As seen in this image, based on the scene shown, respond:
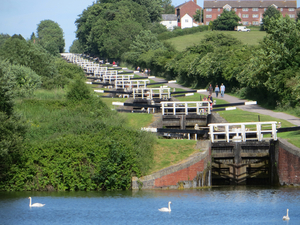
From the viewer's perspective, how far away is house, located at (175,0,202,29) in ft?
612

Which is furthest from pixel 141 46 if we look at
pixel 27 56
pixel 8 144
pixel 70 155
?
pixel 8 144

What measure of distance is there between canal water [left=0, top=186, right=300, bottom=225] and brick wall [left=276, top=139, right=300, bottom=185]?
927 mm

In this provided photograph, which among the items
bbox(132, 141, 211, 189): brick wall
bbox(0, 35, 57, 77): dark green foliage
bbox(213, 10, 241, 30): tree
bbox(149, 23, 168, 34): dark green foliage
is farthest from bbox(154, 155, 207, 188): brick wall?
bbox(213, 10, 241, 30): tree

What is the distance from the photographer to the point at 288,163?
26.8 metres

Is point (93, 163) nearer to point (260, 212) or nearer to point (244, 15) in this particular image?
point (260, 212)

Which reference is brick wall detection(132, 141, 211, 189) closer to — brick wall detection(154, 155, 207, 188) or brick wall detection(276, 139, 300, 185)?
brick wall detection(154, 155, 207, 188)

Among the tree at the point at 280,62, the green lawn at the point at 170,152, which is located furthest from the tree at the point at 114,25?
the green lawn at the point at 170,152

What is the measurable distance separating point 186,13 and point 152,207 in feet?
560

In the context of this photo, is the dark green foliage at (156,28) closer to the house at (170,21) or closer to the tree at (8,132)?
the house at (170,21)

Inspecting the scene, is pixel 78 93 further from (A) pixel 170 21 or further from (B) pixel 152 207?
(A) pixel 170 21

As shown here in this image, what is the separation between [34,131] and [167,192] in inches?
420

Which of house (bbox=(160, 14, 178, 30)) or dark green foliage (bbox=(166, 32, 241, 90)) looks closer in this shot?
dark green foliage (bbox=(166, 32, 241, 90))

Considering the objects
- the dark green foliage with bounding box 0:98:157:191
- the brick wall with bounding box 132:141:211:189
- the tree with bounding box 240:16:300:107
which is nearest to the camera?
the brick wall with bounding box 132:141:211:189

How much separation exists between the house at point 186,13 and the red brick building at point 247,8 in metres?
10.7
